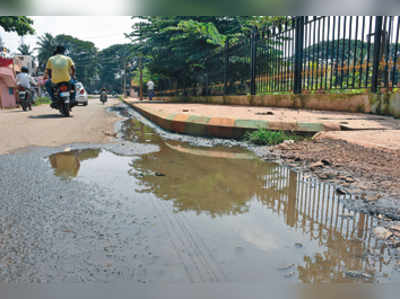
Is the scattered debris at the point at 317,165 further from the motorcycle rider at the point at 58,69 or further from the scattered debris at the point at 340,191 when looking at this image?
the motorcycle rider at the point at 58,69

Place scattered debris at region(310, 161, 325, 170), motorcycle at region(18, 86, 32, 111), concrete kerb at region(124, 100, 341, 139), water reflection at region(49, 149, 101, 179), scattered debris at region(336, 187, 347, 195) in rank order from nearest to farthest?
1. scattered debris at region(336, 187, 347, 195)
2. water reflection at region(49, 149, 101, 179)
3. scattered debris at region(310, 161, 325, 170)
4. concrete kerb at region(124, 100, 341, 139)
5. motorcycle at region(18, 86, 32, 111)

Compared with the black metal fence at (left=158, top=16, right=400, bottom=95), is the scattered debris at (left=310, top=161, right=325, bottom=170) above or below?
below

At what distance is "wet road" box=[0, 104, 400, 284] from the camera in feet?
4.28

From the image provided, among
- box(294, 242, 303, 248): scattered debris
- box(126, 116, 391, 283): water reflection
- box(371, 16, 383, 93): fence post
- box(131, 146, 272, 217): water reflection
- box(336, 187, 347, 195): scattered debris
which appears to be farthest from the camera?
box(371, 16, 383, 93): fence post

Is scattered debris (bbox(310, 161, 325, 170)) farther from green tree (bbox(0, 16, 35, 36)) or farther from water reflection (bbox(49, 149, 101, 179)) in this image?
green tree (bbox(0, 16, 35, 36))

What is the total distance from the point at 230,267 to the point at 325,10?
110 centimetres

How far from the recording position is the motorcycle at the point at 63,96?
26.4 ft

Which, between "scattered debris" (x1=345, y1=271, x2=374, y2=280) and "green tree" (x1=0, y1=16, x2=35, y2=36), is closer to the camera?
"scattered debris" (x1=345, y1=271, x2=374, y2=280)

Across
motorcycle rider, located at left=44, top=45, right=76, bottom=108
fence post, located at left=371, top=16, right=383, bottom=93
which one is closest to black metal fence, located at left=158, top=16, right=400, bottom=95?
fence post, located at left=371, top=16, right=383, bottom=93

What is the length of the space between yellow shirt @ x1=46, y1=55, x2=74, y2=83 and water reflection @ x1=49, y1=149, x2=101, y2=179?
4874 mm

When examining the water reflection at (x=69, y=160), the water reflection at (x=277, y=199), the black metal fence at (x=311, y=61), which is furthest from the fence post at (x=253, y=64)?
the water reflection at (x=69, y=160)

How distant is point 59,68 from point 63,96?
69 cm

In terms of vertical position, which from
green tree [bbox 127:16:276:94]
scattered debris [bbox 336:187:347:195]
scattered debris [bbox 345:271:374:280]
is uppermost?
green tree [bbox 127:16:276:94]

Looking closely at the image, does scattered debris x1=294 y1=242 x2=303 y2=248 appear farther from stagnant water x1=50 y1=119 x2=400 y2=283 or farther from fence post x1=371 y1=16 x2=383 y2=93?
fence post x1=371 y1=16 x2=383 y2=93
